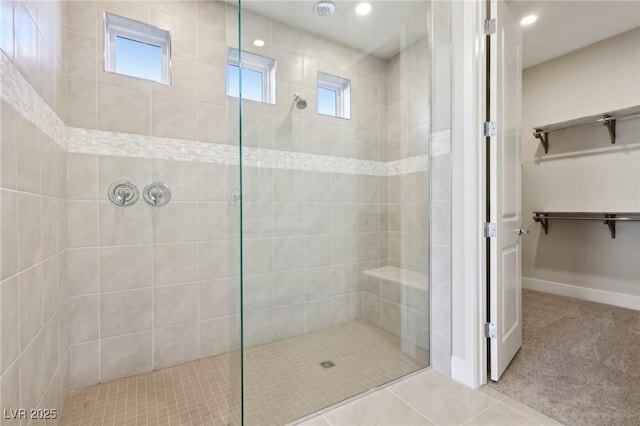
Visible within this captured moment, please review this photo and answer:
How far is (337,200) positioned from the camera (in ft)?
6.97

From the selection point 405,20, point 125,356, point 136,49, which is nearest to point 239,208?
point 125,356

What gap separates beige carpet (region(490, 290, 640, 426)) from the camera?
55.8 inches

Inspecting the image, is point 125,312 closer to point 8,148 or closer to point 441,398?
point 8,148

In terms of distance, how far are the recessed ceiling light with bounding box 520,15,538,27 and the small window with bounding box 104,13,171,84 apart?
A: 2968mm

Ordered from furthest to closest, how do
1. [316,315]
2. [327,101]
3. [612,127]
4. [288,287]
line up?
[612,127], [327,101], [316,315], [288,287]

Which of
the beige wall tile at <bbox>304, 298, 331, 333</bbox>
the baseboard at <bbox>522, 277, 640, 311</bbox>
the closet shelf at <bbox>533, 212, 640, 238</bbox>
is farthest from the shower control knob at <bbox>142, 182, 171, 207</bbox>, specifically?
the baseboard at <bbox>522, 277, 640, 311</bbox>

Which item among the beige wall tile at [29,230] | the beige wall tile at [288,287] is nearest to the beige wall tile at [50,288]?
the beige wall tile at [29,230]

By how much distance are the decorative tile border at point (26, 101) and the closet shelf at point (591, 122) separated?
13.8ft

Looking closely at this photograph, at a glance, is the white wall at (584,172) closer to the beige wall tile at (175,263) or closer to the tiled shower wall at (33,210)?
the beige wall tile at (175,263)

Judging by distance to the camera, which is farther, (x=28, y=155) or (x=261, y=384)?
(x=261, y=384)

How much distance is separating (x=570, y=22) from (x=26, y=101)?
395cm

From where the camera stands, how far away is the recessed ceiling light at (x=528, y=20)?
2.58 meters

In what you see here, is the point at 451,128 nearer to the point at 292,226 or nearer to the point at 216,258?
the point at 292,226

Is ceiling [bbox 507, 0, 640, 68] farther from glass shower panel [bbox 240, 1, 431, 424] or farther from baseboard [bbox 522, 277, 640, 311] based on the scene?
baseboard [bbox 522, 277, 640, 311]
